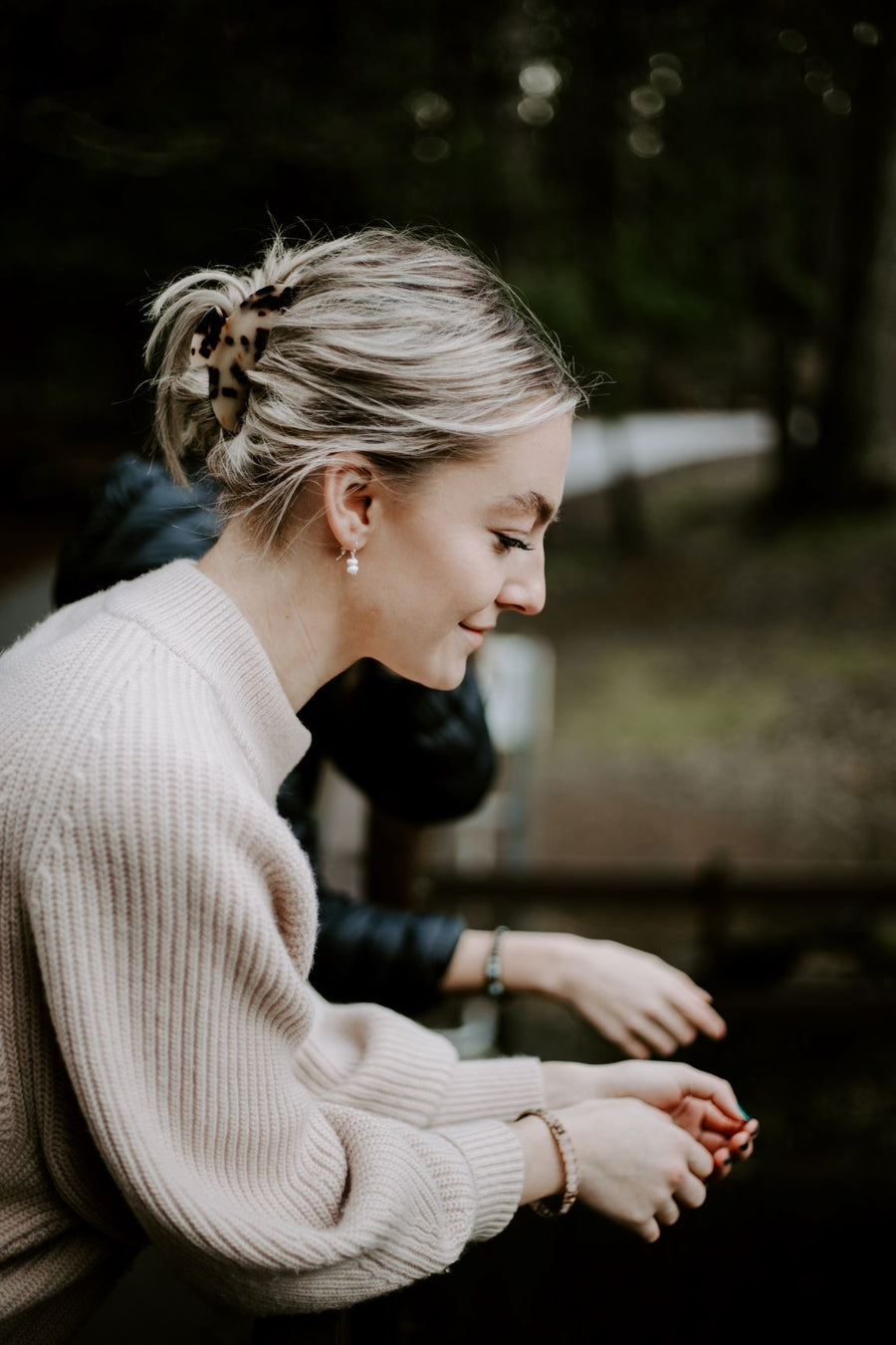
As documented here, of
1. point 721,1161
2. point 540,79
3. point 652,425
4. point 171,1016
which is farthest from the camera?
point 652,425

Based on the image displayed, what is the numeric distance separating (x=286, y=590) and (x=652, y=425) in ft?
27.5

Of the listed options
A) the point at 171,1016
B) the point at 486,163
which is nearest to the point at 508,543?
the point at 171,1016

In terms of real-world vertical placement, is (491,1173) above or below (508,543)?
below

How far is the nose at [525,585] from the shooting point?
1188 millimetres

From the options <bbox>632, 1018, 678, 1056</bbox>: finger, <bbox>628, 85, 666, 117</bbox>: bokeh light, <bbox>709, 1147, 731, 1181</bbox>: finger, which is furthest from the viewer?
<bbox>628, 85, 666, 117</bbox>: bokeh light

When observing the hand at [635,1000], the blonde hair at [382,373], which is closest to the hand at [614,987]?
the hand at [635,1000]

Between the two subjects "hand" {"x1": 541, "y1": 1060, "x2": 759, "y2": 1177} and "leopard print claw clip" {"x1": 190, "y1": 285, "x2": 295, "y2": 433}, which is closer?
"leopard print claw clip" {"x1": 190, "y1": 285, "x2": 295, "y2": 433}

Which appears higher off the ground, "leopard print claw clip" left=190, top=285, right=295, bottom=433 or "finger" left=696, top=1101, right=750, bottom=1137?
"leopard print claw clip" left=190, top=285, right=295, bottom=433

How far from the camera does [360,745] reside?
5.55ft

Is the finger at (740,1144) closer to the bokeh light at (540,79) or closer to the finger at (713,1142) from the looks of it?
the finger at (713,1142)

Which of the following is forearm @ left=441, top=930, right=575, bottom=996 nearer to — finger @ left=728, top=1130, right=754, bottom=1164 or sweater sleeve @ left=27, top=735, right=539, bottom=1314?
finger @ left=728, top=1130, right=754, bottom=1164

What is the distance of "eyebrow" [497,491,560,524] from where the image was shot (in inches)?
44.7

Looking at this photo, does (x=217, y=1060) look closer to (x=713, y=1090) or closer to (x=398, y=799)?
(x=713, y=1090)

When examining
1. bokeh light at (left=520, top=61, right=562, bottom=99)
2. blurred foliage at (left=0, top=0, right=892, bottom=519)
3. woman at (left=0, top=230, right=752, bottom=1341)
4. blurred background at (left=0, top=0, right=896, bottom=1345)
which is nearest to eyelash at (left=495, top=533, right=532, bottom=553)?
woman at (left=0, top=230, right=752, bottom=1341)
